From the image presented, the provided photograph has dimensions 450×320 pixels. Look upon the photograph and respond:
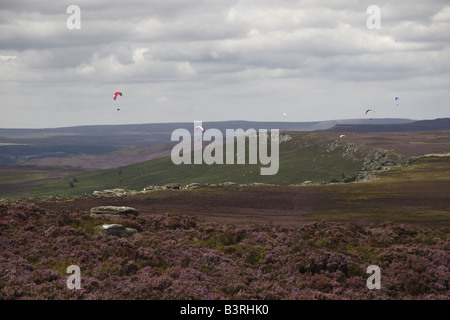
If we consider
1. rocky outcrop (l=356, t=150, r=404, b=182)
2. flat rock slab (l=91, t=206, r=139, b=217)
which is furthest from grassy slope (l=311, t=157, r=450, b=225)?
flat rock slab (l=91, t=206, r=139, b=217)

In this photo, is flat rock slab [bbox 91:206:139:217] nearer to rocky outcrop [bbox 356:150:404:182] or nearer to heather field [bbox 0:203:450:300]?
heather field [bbox 0:203:450:300]

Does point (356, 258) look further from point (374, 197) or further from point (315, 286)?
point (374, 197)

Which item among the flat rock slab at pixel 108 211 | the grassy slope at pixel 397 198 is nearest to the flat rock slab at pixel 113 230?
the flat rock slab at pixel 108 211

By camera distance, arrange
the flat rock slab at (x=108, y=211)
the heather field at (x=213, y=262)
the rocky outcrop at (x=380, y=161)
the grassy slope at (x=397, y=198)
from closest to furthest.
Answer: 1. the heather field at (x=213, y=262)
2. the flat rock slab at (x=108, y=211)
3. the grassy slope at (x=397, y=198)
4. the rocky outcrop at (x=380, y=161)

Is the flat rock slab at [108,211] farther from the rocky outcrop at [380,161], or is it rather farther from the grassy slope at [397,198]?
the rocky outcrop at [380,161]

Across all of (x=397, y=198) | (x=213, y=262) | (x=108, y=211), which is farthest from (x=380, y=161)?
(x=213, y=262)

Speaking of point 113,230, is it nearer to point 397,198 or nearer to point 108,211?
point 108,211
